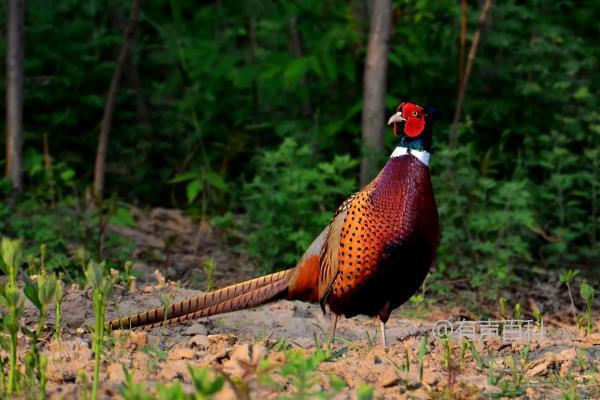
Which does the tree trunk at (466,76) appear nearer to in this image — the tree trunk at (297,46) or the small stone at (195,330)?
the tree trunk at (297,46)

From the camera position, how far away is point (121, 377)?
326cm

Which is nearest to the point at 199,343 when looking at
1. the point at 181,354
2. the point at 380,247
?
the point at 181,354

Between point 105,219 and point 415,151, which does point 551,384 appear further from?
point 105,219

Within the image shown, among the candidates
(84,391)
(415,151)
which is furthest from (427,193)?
(84,391)

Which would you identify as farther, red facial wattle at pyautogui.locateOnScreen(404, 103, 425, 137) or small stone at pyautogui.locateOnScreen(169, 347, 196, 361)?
red facial wattle at pyautogui.locateOnScreen(404, 103, 425, 137)

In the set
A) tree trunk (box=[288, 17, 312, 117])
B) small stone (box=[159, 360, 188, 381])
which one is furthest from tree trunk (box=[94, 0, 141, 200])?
small stone (box=[159, 360, 188, 381])

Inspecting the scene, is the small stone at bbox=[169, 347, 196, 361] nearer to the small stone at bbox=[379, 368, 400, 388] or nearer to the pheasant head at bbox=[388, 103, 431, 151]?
the small stone at bbox=[379, 368, 400, 388]

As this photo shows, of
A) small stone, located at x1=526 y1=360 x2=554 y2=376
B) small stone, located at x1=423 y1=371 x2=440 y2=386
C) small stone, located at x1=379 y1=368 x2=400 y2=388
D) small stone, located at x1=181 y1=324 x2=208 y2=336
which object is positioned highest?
small stone, located at x1=379 y1=368 x2=400 y2=388

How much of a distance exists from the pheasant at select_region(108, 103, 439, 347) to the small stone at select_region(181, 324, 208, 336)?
0.06 metres

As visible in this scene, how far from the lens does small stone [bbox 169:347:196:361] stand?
11.7 ft

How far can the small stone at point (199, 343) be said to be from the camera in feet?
12.9

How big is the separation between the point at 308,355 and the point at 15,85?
14.9 feet

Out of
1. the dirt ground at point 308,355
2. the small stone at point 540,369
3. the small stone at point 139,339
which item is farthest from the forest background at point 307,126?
the small stone at point 540,369

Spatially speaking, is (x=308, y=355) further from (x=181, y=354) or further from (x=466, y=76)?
(x=466, y=76)
